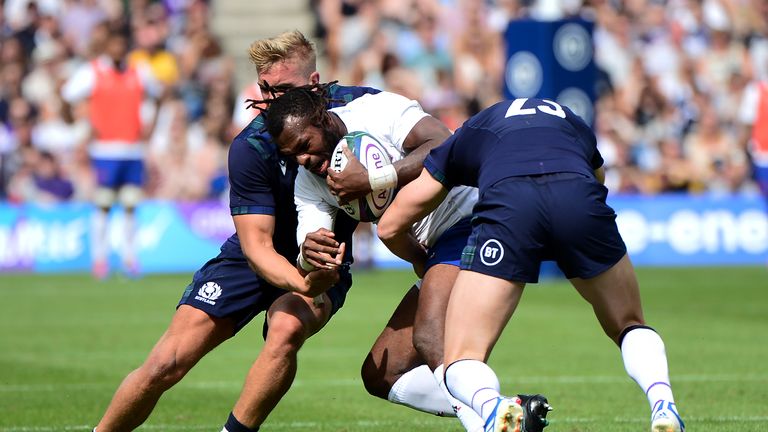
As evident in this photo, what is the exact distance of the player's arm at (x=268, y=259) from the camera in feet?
21.9

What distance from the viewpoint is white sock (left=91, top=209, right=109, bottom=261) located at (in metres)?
18.0

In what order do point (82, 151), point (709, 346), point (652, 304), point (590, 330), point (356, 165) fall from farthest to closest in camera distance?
point (82, 151) < point (652, 304) < point (590, 330) < point (709, 346) < point (356, 165)

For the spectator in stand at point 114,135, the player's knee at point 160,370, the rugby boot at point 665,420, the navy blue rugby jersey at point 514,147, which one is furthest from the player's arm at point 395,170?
the spectator in stand at point 114,135

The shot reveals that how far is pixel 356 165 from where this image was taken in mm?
6371

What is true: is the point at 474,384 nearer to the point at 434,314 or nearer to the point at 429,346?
Answer: the point at 429,346

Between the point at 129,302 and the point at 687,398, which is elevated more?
the point at 687,398

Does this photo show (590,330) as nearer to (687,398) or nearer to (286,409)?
(687,398)

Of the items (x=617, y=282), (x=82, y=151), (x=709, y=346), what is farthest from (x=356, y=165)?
(x=82, y=151)

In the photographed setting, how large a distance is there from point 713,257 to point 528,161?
15.3 m

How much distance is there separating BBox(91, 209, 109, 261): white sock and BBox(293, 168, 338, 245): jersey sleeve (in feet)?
37.9

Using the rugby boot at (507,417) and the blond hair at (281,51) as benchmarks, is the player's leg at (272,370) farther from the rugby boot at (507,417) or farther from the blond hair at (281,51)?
the rugby boot at (507,417)

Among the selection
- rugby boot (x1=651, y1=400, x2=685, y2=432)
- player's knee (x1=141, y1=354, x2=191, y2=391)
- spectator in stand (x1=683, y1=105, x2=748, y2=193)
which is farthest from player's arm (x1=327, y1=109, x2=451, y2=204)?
spectator in stand (x1=683, y1=105, x2=748, y2=193)

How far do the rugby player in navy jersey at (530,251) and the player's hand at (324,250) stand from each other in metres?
0.72

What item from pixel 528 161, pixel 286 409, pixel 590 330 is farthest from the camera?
pixel 590 330
